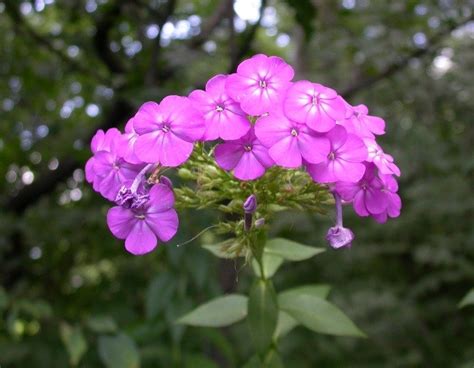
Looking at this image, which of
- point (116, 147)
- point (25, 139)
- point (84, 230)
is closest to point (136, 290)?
point (84, 230)

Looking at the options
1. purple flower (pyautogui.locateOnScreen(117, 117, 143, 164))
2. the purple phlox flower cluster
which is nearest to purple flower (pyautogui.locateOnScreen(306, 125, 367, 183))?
the purple phlox flower cluster

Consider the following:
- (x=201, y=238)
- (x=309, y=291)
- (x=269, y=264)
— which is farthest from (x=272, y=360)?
(x=201, y=238)

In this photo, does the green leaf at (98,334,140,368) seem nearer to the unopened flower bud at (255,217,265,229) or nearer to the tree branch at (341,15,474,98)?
the unopened flower bud at (255,217,265,229)

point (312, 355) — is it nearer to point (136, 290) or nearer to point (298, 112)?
point (136, 290)

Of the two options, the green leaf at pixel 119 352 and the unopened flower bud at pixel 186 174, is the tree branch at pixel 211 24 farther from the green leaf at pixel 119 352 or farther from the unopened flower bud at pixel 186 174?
the unopened flower bud at pixel 186 174

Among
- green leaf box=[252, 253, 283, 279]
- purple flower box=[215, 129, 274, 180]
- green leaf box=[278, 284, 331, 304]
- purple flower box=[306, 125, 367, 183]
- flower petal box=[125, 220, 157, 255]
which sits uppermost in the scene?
purple flower box=[215, 129, 274, 180]

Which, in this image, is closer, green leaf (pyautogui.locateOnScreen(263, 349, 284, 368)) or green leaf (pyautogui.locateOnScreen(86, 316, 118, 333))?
green leaf (pyautogui.locateOnScreen(263, 349, 284, 368))
